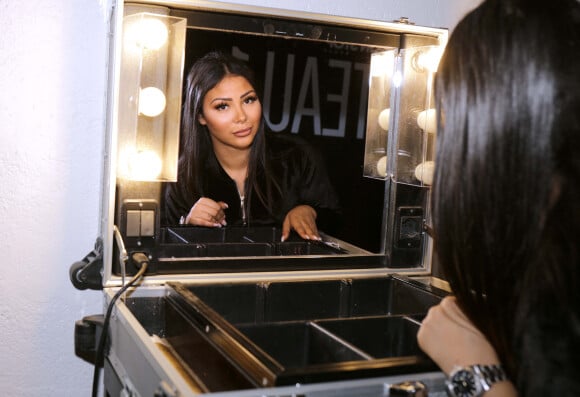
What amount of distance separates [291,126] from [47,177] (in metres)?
0.54

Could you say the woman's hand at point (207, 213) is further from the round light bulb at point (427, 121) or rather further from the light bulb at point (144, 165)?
the round light bulb at point (427, 121)

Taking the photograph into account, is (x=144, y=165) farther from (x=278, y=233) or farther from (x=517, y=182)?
(x=517, y=182)

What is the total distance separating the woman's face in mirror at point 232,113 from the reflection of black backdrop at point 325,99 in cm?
3

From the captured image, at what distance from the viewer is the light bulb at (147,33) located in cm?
135

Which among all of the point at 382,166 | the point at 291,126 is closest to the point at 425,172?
the point at 382,166

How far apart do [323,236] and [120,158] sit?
52cm

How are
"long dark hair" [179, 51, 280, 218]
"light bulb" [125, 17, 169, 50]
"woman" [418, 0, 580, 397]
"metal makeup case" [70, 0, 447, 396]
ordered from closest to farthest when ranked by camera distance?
"woman" [418, 0, 580, 397] < "metal makeup case" [70, 0, 447, 396] < "light bulb" [125, 17, 169, 50] < "long dark hair" [179, 51, 280, 218]

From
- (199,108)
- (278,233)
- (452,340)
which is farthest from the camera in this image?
(278,233)

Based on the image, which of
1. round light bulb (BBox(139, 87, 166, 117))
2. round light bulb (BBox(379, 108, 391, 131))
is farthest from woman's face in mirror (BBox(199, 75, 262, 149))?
round light bulb (BBox(379, 108, 391, 131))

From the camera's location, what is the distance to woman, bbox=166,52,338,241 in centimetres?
148

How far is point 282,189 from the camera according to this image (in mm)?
1583

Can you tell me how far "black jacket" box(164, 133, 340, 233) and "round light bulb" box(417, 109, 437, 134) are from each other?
0.25 meters

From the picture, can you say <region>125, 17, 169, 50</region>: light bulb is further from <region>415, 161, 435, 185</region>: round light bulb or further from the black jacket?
<region>415, 161, 435, 185</region>: round light bulb

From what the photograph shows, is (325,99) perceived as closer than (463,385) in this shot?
No
